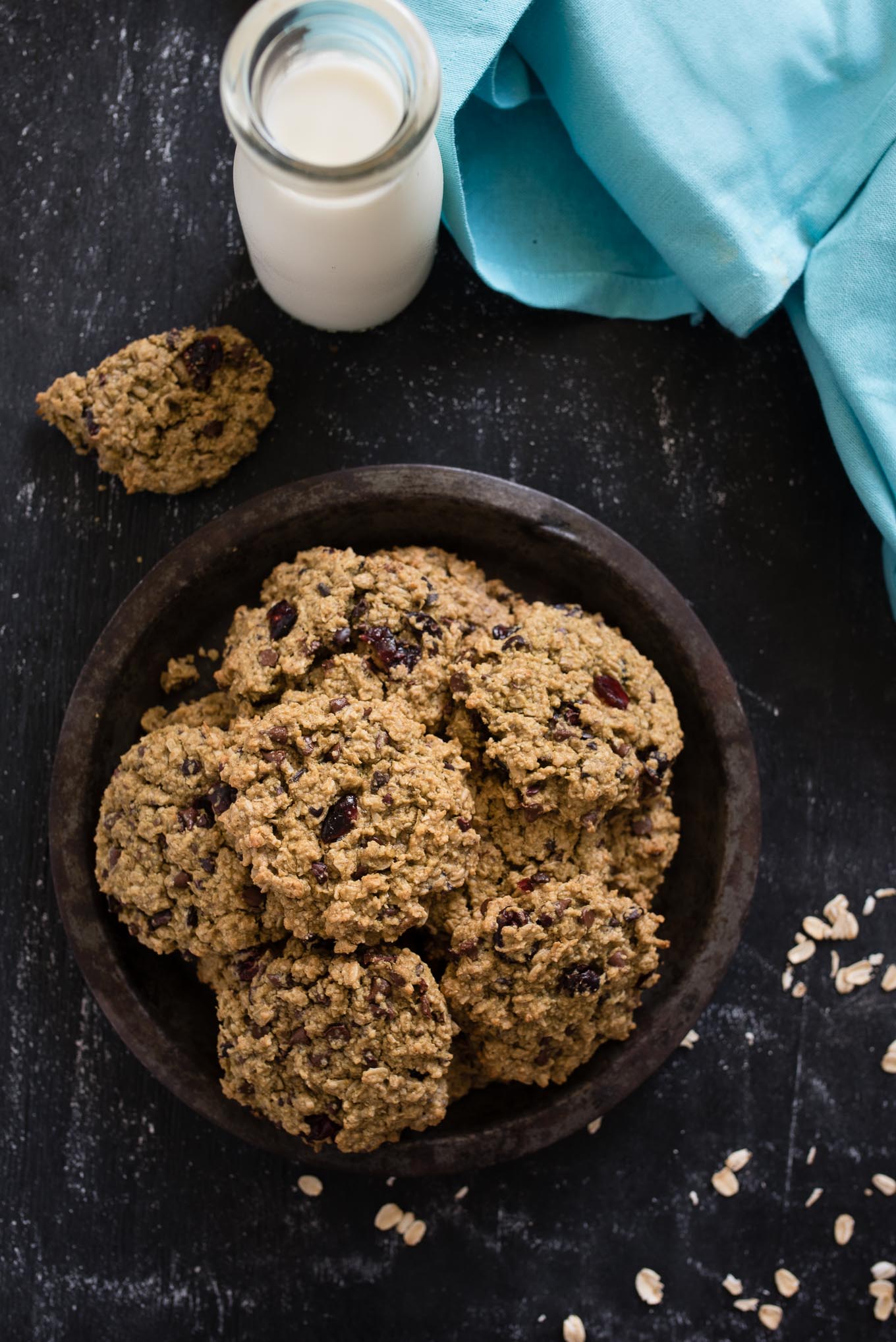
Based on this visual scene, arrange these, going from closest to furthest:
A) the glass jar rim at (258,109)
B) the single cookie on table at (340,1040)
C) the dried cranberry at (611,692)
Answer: the glass jar rim at (258,109), the single cookie on table at (340,1040), the dried cranberry at (611,692)

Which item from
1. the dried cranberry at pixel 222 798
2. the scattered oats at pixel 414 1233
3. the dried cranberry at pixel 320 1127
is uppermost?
the dried cranberry at pixel 222 798

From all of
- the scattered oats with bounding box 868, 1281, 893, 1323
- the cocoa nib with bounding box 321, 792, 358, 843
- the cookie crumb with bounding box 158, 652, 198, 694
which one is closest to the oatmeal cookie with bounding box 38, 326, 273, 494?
the cookie crumb with bounding box 158, 652, 198, 694

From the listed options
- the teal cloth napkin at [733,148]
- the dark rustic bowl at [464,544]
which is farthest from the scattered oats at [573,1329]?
the teal cloth napkin at [733,148]

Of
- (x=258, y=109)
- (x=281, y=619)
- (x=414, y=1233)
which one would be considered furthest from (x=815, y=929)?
(x=258, y=109)

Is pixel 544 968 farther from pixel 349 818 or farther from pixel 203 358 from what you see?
pixel 203 358

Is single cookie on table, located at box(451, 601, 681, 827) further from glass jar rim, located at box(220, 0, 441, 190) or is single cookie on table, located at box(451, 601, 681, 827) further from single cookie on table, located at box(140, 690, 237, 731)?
glass jar rim, located at box(220, 0, 441, 190)

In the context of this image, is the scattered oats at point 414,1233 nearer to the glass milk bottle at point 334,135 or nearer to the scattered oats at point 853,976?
the scattered oats at point 853,976
